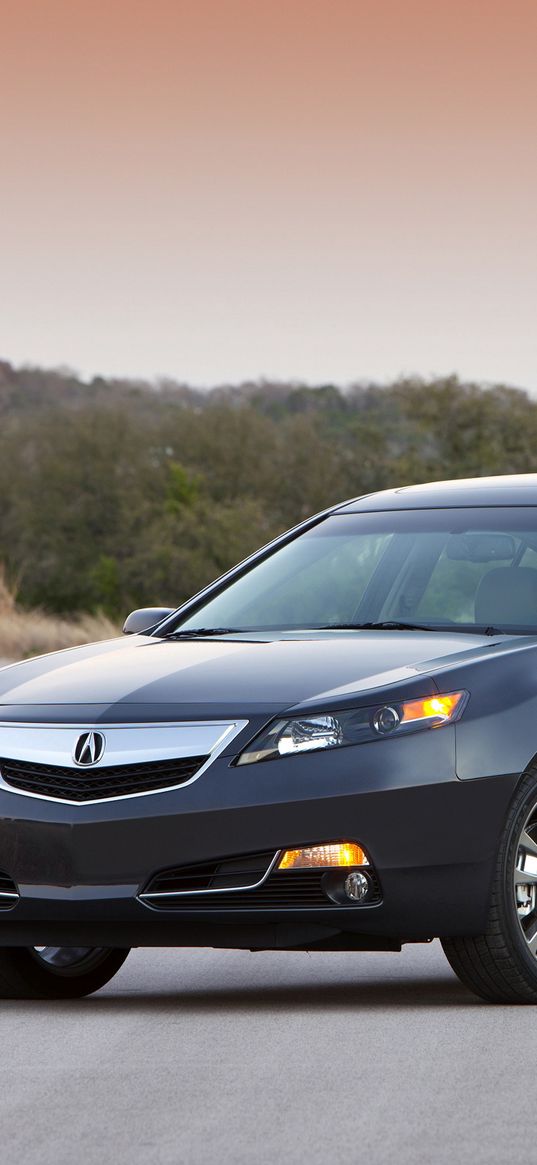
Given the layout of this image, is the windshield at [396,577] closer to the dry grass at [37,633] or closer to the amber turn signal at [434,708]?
the amber turn signal at [434,708]

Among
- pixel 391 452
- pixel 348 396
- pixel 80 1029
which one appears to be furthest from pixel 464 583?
pixel 348 396

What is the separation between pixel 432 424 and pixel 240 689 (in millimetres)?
61505

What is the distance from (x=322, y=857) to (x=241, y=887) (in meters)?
0.26

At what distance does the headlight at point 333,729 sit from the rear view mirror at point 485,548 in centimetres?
148

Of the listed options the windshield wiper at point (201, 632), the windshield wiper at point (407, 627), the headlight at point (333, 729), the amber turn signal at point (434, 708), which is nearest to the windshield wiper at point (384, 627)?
the windshield wiper at point (407, 627)

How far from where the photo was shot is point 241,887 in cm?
682

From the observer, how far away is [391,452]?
76.2 m

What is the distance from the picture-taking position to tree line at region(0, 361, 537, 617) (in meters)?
79.2

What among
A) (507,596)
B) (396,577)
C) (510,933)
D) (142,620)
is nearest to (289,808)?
(510,933)

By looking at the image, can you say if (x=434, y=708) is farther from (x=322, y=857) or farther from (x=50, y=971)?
(x=50, y=971)

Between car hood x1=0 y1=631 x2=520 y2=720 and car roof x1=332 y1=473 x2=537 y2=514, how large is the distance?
926mm

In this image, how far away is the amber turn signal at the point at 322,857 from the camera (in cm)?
679

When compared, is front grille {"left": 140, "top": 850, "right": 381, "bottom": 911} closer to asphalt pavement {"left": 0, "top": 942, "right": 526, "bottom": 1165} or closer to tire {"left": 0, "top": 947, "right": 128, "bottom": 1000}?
asphalt pavement {"left": 0, "top": 942, "right": 526, "bottom": 1165}

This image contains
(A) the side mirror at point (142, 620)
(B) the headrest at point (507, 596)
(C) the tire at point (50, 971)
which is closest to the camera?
(C) the tire at point (50, 971)
